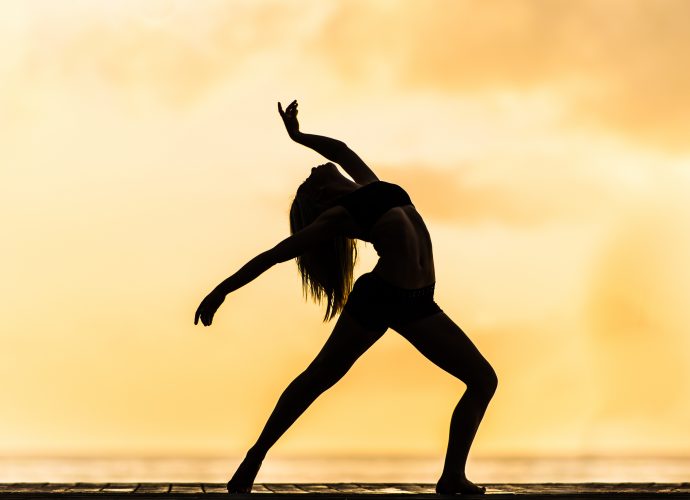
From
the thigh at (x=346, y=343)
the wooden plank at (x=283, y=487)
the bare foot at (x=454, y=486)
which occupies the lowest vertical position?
the bare foot at (x=454, y=486)

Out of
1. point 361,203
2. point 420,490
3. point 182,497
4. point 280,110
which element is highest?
point 280,110

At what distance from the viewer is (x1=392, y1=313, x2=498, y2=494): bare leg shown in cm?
795

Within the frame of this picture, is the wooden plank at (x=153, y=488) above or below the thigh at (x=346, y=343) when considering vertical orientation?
below

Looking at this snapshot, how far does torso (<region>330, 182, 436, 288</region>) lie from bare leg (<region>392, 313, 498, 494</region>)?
0.94 feet

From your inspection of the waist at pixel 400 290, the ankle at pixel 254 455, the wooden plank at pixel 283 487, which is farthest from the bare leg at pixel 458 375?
the wooden plank at pixel 283 487

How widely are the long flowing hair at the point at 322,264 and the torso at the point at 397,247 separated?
440mm

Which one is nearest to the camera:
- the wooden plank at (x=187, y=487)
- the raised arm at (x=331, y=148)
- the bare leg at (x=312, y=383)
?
the bare leg at (x=312, y=383)

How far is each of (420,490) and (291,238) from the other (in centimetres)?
253

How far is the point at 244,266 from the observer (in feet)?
25.2

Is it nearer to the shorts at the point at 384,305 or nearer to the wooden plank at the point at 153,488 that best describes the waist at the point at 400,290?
the shorts at the point at 384,305

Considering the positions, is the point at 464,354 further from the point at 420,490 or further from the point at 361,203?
the point at 420,490

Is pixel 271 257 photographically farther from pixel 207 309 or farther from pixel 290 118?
pixel 290 118

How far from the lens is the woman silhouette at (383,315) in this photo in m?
7.91

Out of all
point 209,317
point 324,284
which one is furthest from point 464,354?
point 209,317
